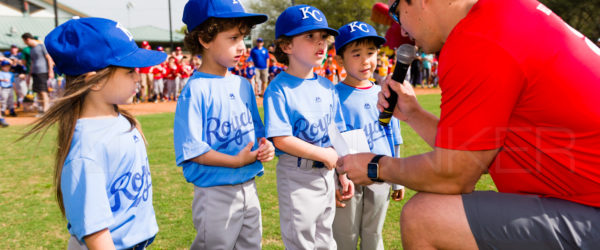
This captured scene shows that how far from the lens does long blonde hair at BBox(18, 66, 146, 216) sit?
5.86 ft

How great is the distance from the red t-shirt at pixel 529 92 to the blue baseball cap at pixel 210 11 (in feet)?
4.64

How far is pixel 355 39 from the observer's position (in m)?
3.23

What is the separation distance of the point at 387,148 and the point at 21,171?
5621 mm

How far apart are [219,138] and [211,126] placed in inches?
3.6

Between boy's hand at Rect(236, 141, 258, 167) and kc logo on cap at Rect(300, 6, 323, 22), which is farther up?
kc logo on cap at Rect(300, 6, 323, 22)

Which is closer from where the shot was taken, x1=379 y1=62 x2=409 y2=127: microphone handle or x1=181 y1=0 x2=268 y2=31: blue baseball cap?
x1=379 y1=62 x2=409 y2=127: microphone handle

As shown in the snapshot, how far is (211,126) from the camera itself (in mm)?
2504


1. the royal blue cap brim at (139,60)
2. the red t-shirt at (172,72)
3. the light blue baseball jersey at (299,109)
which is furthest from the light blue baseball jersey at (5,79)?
the royal blue cap brim at (139,60)

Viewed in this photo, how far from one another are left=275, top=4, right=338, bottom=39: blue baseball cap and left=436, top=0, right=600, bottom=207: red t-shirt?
4.34 ft

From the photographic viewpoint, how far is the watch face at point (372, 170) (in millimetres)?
2045

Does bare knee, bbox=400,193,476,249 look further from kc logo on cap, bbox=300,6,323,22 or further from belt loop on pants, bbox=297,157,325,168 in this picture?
kc logo on cap, bbox=300,6,323,22

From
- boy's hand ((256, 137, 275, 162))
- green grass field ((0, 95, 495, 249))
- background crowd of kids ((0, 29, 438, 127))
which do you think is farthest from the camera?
background crowd of kids ((0, 29, 438, 127))

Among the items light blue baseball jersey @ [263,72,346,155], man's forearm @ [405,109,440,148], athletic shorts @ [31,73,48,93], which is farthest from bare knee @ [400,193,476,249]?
athletic shorts @ [31,73,48,93]

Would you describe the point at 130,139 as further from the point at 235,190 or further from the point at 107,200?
the point at 235,190
